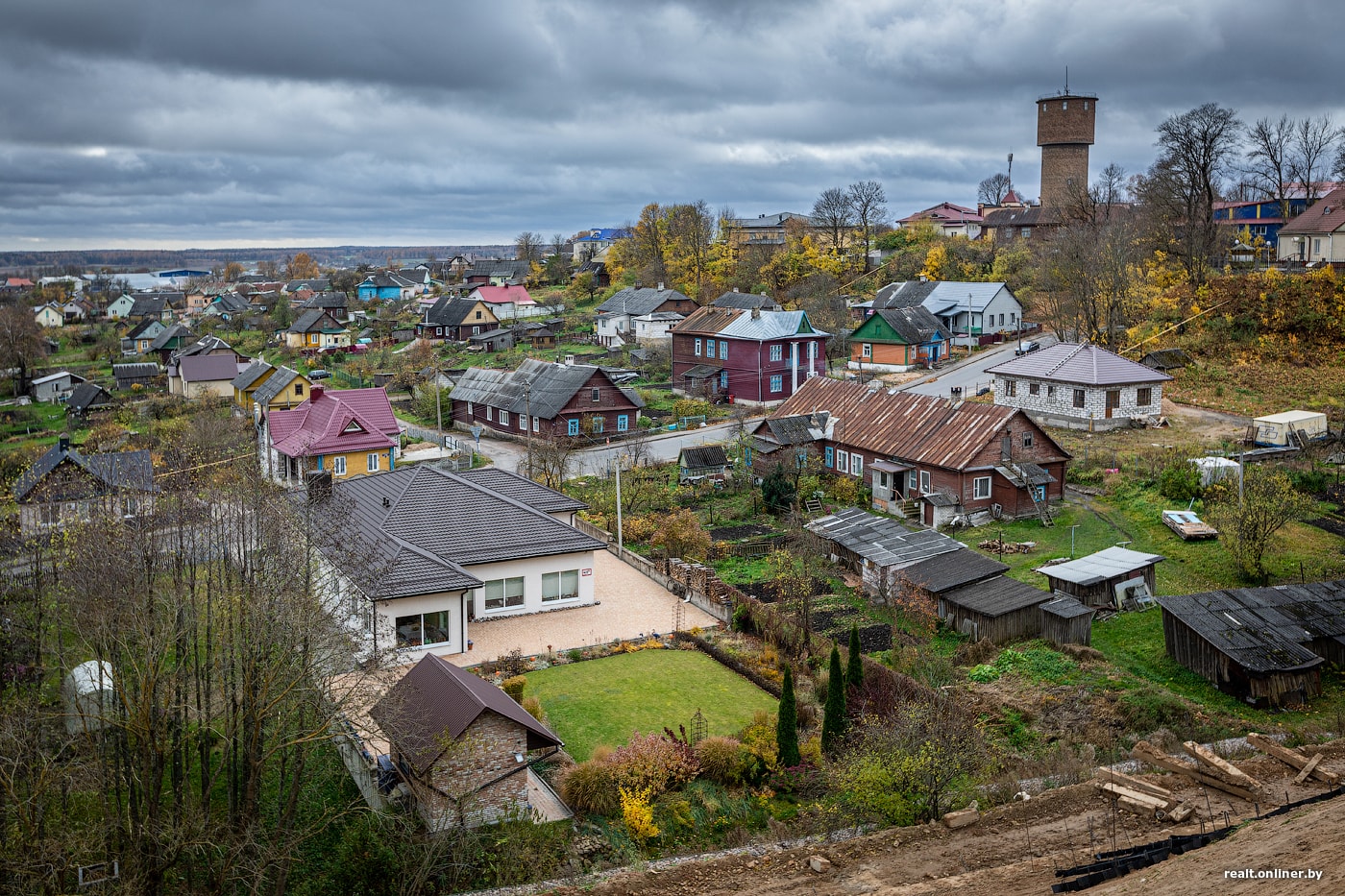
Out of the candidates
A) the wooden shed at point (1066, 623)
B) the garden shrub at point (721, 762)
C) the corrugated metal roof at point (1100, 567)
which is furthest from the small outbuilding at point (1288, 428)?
the garden shrub at point (721, 762)

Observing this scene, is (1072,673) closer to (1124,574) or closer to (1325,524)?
(1124,574)

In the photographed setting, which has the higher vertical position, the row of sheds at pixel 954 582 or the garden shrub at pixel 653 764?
the row of sheds at pixel 954 582

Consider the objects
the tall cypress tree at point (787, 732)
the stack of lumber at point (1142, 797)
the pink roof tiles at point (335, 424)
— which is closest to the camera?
the stack of lumber at point (1142, 797)

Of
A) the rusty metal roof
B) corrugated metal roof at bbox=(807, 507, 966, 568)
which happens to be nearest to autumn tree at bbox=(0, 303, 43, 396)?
the rusty metal roof

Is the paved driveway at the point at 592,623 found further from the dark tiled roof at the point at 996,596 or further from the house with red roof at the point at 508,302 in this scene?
the house with red roof at the point at 508,302

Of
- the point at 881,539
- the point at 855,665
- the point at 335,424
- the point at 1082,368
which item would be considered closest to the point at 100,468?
the point at 335,424

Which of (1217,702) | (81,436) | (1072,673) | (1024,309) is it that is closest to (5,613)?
(1072,673)
